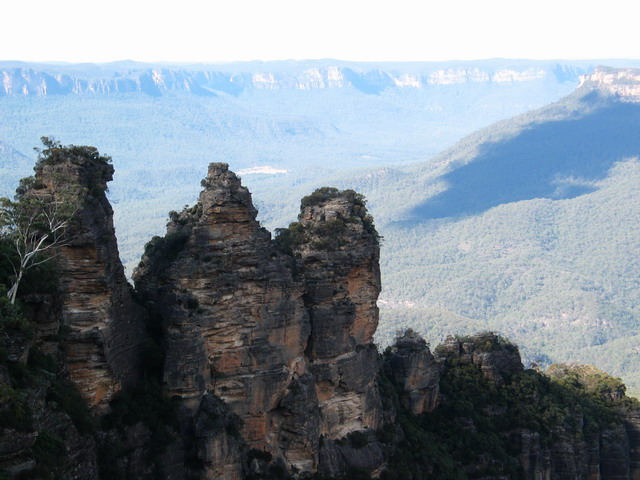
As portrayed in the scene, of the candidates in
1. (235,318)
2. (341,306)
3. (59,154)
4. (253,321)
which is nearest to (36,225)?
(59,154)

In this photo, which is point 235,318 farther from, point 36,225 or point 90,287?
point 36,225

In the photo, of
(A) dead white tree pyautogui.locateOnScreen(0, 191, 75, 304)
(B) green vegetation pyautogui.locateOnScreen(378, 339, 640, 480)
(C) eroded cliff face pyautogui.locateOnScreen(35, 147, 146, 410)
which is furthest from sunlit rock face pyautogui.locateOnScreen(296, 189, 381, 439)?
(A) dead white tree pyautogui.locateOnScreen(0, 191, 75, 304)

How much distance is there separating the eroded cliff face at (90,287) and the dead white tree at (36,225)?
0.25 metres

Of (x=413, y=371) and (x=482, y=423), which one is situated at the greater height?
(x=413, y=371)

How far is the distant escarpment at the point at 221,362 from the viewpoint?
26922 mm

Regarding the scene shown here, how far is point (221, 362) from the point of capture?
3403 cm

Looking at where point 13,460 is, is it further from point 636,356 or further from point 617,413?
point 636,356

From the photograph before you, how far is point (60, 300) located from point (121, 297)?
10.4ft

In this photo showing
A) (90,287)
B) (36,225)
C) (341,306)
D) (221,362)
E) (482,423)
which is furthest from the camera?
(482,423)

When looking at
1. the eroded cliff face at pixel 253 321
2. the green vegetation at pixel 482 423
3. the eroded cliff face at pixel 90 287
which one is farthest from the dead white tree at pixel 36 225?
the green vegetation at pixel 482 423

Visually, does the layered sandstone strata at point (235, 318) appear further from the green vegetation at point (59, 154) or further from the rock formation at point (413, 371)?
the rock formation at point (413, 371)

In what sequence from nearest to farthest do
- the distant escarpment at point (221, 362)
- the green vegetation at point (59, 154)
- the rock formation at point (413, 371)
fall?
the distant escarpment at point (221, 362), the green vegetation at point (59, 154), the rock formation at point (413, 371)

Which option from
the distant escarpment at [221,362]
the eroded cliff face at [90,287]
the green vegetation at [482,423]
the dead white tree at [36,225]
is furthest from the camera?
the green vegetation at [482,423]

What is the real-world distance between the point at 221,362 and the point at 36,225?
852 centimetres
